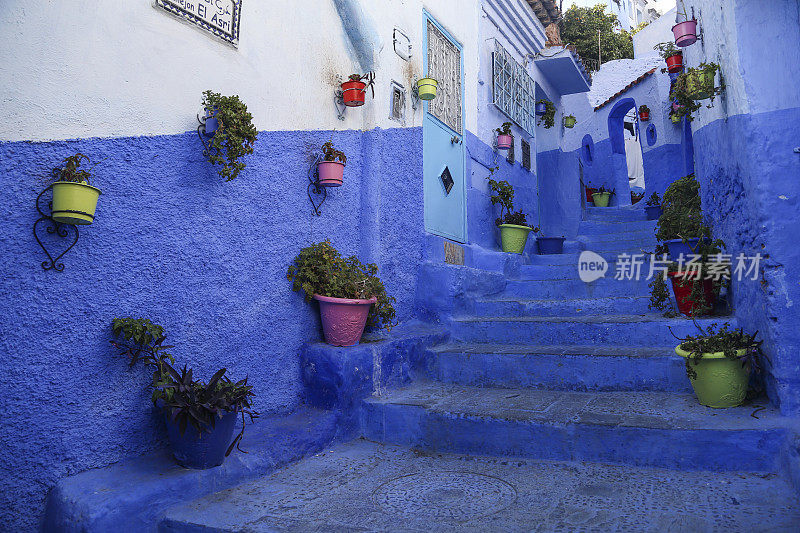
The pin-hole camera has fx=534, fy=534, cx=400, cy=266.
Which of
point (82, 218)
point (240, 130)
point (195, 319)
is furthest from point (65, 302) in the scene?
point (240, 130)

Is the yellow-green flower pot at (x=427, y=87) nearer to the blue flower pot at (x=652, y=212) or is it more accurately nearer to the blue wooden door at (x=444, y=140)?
the blue wooden door at (x=444, y=140)

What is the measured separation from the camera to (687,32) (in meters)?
4.47

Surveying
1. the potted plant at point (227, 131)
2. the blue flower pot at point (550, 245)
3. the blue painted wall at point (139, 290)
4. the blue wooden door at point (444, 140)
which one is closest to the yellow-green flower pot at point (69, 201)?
the blue painted wall at point (139, 290)

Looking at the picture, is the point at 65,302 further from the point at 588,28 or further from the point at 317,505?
the point at 588,28

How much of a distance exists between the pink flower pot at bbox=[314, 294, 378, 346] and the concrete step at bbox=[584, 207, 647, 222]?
945cm

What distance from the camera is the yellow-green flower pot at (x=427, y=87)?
542cm

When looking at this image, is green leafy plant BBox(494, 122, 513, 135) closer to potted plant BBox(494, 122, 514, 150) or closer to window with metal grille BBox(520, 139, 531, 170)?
potted plant BBox(494, 122, 514, 150)

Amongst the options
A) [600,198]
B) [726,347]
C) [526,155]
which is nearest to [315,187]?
[726,347]

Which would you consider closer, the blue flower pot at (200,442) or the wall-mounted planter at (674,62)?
the blue flower pot at (200,442)

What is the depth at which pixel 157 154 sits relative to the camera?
10.0 ft

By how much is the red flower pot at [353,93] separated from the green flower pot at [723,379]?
10.4ft

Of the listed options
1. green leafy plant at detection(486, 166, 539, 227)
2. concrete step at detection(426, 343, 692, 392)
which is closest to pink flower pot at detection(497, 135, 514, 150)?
green leafy plant at detection(486, 166, 539, 227)

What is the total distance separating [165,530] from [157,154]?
1.97m

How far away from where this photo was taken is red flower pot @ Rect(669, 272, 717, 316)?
408 cm
